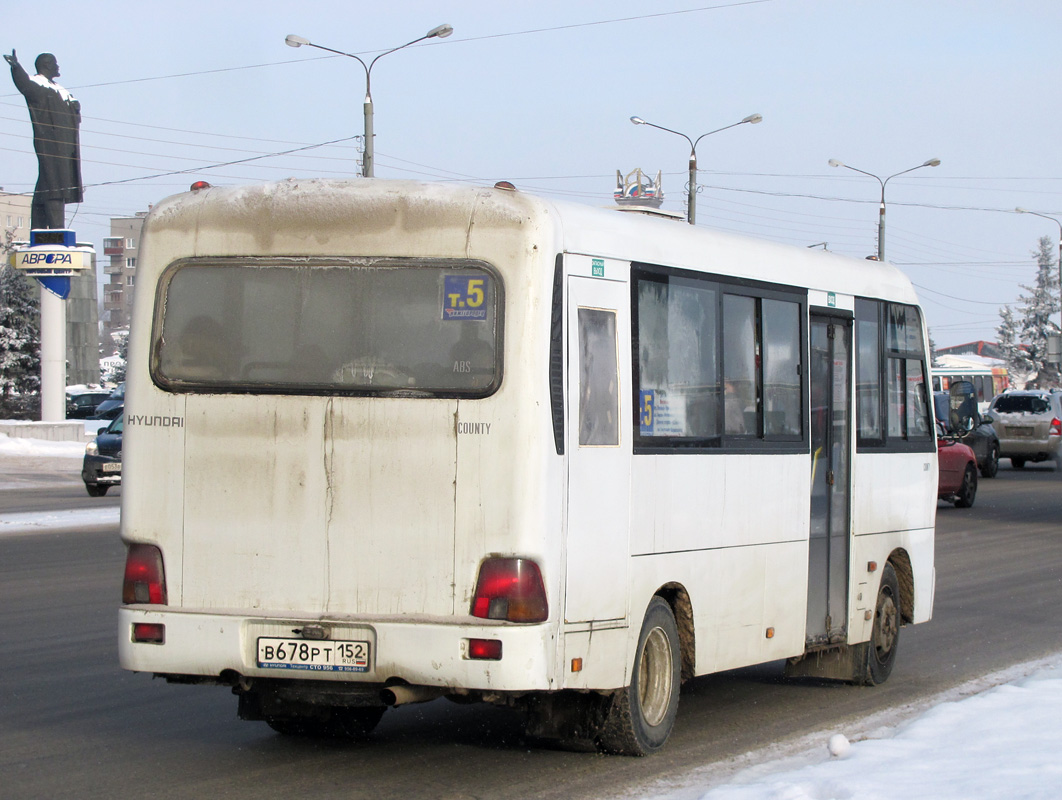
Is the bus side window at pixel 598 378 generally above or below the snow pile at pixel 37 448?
above

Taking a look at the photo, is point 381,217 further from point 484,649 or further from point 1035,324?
point 1035,324

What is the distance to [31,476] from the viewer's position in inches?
1417

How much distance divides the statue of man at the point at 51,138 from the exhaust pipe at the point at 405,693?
45956mm

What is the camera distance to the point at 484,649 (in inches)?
234

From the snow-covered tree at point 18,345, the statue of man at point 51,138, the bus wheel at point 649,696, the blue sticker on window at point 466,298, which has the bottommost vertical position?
the bus wheel at point 649,696

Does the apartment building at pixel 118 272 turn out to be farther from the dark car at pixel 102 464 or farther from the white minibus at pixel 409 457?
the white minibus at pixel 409 457

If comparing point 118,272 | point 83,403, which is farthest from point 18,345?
point 118,272

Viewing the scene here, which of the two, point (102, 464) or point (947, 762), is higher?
point (102, 464)

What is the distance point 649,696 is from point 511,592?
1.45 meters

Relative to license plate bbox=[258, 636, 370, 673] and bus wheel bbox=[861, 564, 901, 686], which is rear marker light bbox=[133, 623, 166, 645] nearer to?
license plate bbox=[258, 636, 370, 673]

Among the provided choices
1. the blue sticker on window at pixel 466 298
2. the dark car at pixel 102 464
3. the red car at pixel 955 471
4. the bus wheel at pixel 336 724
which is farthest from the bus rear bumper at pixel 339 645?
the dark car at pixel 102 464

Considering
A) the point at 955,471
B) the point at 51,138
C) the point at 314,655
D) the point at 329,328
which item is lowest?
the point at 314,655

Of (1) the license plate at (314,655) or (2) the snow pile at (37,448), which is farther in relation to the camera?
(2) the snow pile at (37,448)

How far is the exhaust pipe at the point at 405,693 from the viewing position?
6.12 m
